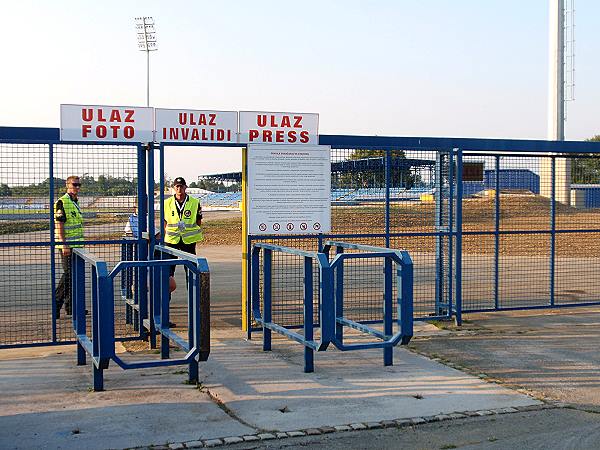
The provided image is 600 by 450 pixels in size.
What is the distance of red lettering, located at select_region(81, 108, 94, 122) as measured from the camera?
27.8 ft

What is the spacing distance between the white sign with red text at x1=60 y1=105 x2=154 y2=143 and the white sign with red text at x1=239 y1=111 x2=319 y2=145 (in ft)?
3.81

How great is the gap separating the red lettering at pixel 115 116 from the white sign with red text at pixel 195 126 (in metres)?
0.45

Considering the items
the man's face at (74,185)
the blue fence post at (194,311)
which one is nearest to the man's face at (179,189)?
the man's face at (74,185)

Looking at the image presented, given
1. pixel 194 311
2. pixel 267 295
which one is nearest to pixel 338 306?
pixel 267 295

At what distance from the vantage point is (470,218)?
1297 centimetres

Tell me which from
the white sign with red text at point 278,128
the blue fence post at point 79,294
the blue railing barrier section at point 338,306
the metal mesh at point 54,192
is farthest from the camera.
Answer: the white sign with red text at point 278,128

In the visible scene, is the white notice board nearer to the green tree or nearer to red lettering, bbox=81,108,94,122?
red lettering, bbox=81,108,94,122

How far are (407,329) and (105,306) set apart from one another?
9.16 ft

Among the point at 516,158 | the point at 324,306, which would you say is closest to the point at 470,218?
the point at 516,158

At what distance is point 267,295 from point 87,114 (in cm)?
277

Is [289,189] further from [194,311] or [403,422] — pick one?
[403,422]

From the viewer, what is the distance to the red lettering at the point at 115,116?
8633 mm

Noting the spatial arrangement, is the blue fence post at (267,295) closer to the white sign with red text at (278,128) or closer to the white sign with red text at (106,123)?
the white sign with red text at (278,128)

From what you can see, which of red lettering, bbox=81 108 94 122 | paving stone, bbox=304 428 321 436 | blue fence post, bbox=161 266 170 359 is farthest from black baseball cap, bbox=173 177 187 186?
paving stone, bbox=304 428 321 436
